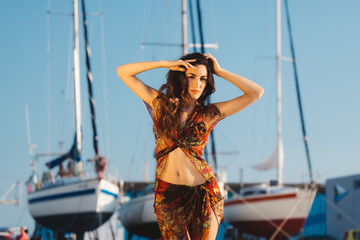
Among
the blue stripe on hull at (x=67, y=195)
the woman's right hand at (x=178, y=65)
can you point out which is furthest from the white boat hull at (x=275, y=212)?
the woman's right hand at (x=178, y=65)

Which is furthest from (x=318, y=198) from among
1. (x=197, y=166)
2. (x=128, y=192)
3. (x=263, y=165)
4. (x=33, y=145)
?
(x=197, y=166)

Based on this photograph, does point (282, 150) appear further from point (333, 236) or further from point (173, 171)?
point (173, 171)

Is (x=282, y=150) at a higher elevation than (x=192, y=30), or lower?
lower

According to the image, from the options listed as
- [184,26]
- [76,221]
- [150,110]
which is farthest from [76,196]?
[150,110]

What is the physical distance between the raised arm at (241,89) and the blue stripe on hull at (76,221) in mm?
15682

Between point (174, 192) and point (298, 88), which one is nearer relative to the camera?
point (174, 192)

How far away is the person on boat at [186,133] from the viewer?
3.29 meters

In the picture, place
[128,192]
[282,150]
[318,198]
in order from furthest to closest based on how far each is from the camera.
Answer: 1. [318,198]
2. [128,192]
3. [282,150]

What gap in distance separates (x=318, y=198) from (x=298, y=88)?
50.8 ft

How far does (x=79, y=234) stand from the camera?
21.0 m

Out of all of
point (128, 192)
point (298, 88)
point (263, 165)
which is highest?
point (298, 88)

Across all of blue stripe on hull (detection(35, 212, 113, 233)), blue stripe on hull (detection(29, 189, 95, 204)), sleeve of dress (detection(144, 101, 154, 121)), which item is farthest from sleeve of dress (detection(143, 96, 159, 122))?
blue stripe on hull (detection(35, 212, 113, 233))

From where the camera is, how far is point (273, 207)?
20656mm

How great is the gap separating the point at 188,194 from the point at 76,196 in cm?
1582
